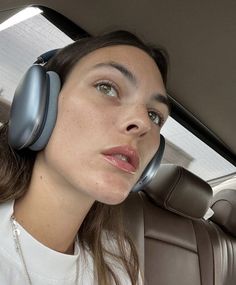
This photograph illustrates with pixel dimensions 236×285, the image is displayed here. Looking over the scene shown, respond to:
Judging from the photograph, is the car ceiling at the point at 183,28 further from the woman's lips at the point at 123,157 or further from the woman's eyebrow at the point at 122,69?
the woman's lips at the point at 123,157

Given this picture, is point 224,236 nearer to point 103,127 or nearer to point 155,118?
point 155,118

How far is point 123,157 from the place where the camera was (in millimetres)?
995

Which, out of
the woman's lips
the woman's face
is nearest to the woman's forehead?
the woman's face

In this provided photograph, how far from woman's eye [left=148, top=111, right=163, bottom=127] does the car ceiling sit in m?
0.30

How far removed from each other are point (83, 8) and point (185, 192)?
35.0 inches

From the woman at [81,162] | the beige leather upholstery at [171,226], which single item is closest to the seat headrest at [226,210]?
the beige leather upholstery at [171,226]

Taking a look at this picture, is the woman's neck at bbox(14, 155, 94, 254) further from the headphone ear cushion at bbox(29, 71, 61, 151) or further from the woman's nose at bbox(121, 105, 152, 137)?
the woman's nose at bbox(121, 105, 152, 137)

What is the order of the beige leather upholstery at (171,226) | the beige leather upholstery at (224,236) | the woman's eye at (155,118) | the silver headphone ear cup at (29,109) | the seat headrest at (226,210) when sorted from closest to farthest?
the silver headphone ear cup at (29,109)
the woman's eye at (155,118)
the beige leather upholstery at (171,226)
the beige leather upholstery at (224,236)
the seat headrest at (226,210)

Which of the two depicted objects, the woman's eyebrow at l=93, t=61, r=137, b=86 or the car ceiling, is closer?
the woman's eyebrow at l=93, t=61, r=137, b=86

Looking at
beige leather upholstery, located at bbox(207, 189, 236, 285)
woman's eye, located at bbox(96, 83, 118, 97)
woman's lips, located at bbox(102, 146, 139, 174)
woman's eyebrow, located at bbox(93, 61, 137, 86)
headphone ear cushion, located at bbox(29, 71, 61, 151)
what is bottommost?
beige leather upholstery, located at bbox(207, 189, 236, 285)

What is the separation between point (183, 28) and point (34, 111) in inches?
23.7

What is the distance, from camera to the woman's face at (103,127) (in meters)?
0.97

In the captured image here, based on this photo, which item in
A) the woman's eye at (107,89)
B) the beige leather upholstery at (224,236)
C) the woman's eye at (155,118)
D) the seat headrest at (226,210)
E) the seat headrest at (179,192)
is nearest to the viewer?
the woman's eye at (107,89)

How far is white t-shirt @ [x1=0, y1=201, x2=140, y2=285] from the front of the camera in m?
0.95
